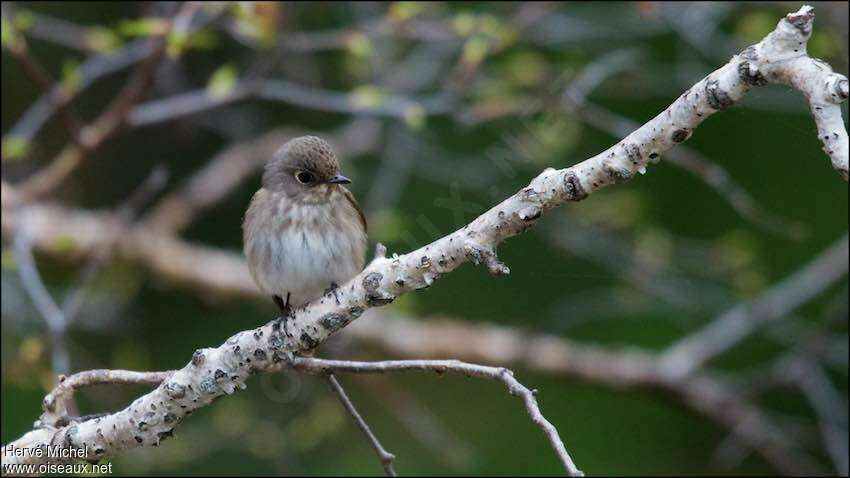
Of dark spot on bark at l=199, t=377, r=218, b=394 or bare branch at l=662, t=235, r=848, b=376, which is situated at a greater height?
dark spot on bark at l=199, t=377, r=218, b=394

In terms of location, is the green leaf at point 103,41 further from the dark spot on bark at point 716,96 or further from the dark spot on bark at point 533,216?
the dark spot on bark at point 716,96

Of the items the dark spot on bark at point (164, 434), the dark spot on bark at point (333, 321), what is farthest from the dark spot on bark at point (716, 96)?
the dark spot on bark at point (164, 434)

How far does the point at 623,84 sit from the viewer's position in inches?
246

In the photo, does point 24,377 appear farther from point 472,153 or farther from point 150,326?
point 472,153

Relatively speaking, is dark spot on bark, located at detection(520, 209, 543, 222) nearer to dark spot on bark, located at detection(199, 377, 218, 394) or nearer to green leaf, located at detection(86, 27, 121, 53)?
dark spot on bark, located at detection(199, 377, 218, 394)

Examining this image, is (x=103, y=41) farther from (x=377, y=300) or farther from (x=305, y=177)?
(x=377, y=300)

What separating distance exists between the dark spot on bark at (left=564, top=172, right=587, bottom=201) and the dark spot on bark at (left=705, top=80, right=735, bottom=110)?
0.33m

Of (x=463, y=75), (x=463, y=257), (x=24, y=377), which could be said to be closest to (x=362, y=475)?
(x=24, y=377)

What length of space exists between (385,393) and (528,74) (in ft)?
6.70

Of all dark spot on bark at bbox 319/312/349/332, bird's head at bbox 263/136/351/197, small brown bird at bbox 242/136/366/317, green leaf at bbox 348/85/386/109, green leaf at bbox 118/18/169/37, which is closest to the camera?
dark spot on bark at bbox 319/312/349/332

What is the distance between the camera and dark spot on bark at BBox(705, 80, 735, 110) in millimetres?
2309

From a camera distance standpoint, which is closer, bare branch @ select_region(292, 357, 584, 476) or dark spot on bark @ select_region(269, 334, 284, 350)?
bare branch @ select_region(292, 357, 584, 476)

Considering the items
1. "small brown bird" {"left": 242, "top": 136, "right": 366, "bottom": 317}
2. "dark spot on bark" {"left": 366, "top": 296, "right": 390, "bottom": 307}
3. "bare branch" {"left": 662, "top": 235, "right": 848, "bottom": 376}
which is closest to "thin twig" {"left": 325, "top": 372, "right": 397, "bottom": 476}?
"dark spot on bark" {"left": 366, "top": 296, "right": 390, "bottom": 307}

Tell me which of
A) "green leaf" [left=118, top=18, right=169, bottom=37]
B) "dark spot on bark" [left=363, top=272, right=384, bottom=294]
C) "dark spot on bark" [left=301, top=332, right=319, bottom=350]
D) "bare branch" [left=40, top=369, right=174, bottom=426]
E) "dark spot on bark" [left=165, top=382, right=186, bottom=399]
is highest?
"green leaf" [left=118, top=18, right=169, bottom=37]
